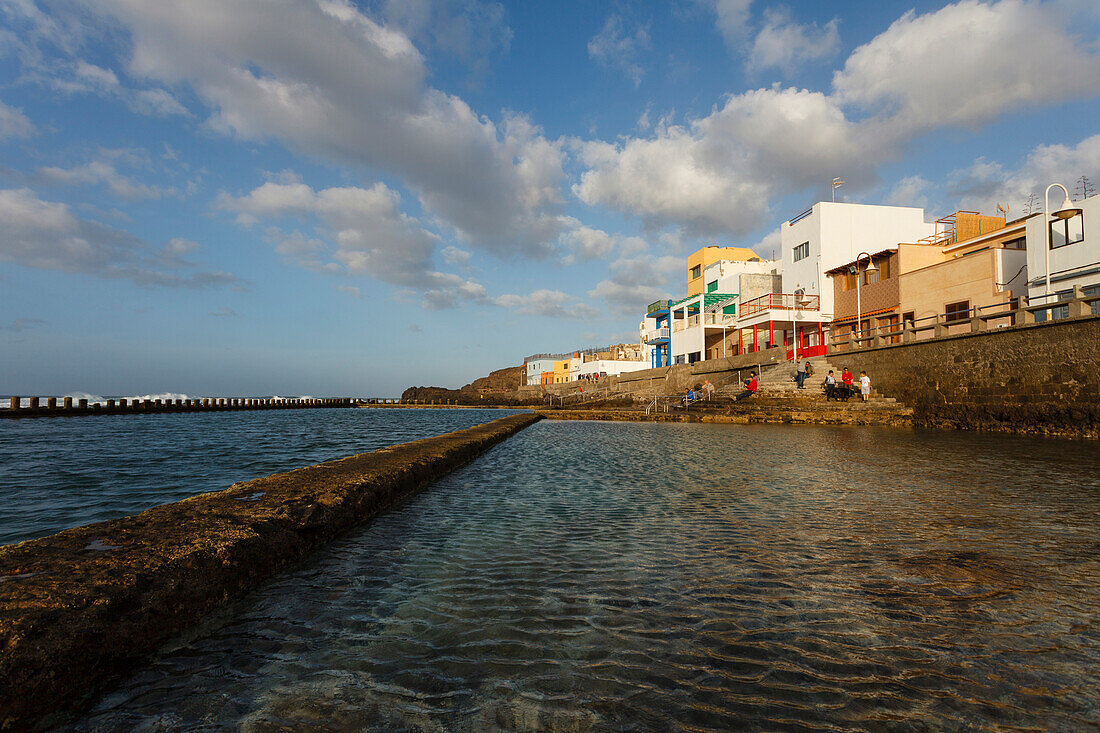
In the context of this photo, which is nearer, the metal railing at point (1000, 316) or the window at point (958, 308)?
the metal railing at point (1000, 316)

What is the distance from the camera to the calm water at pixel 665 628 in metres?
2.04

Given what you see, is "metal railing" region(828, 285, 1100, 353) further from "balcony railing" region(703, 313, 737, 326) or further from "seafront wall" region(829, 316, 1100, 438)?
"balcony railing" region(703, 313, 737, 326)

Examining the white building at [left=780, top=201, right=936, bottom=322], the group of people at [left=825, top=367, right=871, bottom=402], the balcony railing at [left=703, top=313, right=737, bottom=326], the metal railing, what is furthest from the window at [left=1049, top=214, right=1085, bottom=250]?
the balcony railing at [left=703, top=313, right=737, bottom=326]

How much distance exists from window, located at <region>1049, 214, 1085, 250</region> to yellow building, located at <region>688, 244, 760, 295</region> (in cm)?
3196

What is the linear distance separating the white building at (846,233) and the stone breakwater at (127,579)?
39.9 m

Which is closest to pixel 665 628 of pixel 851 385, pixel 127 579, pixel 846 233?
pixel 127 579

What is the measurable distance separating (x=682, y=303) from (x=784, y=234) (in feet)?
46.3

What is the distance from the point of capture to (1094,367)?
16359mm

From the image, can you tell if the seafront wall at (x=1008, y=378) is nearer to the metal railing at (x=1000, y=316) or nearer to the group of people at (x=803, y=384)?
the metal railing at (x=1000, y=316)

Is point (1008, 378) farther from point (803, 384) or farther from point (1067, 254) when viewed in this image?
point (1067, 254)

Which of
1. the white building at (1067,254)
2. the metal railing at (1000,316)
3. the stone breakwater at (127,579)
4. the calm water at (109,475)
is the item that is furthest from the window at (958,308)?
the stone breakwater at (127,579)

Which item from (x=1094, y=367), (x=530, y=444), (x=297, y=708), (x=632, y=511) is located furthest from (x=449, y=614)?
(x=1094, y=367)

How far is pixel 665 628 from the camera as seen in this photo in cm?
280

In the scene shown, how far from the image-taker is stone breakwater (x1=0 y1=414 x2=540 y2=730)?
2021mm
